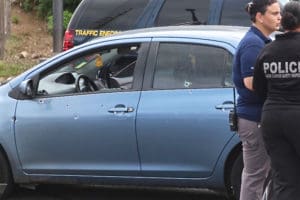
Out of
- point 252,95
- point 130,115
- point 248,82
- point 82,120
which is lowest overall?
point 82,120

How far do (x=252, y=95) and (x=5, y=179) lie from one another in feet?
9.15

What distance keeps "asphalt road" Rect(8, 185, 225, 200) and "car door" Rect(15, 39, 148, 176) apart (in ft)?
1.83

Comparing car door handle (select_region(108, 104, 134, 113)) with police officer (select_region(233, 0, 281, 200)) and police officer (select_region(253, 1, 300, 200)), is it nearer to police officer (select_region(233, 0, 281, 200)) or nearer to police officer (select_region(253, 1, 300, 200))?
police officer (select_region(233, 0, 281, 200))

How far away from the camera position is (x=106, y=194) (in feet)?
22.6

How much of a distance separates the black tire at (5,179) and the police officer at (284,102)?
2863 millimetres

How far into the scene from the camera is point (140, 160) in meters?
5.89

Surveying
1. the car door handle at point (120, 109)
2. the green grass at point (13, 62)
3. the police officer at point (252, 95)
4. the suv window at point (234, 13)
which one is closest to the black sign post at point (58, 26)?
the green grass at point (13, 62)

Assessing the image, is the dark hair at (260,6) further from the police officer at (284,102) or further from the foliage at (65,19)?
the foliage at (65,19)

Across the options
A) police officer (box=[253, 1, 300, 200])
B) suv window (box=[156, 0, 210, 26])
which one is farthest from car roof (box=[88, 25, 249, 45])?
suv window (box=[156, 0, 210, 26])

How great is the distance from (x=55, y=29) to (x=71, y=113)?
7.58m

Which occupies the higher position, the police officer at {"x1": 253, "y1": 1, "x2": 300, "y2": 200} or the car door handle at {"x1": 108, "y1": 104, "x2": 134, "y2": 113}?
the police officer at {"x1": 253, "y1": 1, "x2": 300, "y2": 200}

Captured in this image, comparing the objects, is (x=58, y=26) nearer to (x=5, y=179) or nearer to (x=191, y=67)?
(x=5, y=179)

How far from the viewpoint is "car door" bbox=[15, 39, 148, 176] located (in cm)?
592

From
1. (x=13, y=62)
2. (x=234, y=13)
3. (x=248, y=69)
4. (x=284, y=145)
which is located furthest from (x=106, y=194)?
(x=13, y=62)
